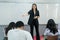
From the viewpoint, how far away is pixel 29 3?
7.59m

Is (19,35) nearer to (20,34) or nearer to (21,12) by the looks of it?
(20,34)

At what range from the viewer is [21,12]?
299 inches

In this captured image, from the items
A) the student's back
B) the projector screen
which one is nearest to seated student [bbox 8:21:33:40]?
the student's back

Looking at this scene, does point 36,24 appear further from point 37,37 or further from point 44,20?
point 44,20

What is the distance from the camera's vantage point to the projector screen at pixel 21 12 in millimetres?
7605

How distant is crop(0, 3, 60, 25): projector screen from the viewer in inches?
299

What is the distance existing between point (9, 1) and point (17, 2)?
11.4 inches

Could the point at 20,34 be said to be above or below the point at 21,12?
above

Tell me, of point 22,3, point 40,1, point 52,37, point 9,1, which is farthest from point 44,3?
point 52,37

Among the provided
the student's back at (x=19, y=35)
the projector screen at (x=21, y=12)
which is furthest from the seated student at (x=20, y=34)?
the projector screen at (x=21, y=12)

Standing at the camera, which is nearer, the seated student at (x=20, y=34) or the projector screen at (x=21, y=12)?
the seated student at (x=20, y=34)

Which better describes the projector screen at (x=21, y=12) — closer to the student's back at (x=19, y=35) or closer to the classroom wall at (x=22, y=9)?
the classroom wall at (x=22, y=9)

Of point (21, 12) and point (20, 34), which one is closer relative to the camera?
point (20, 34)

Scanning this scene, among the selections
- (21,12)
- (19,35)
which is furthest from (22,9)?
(19,35)
